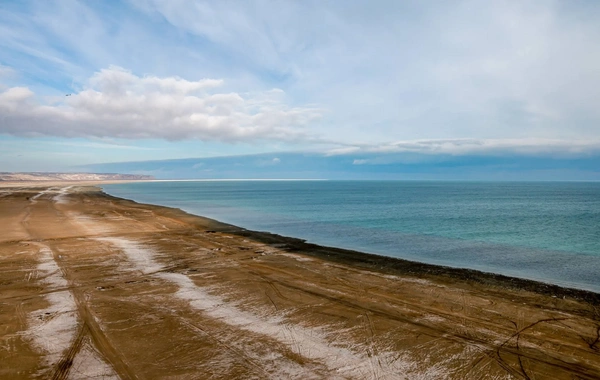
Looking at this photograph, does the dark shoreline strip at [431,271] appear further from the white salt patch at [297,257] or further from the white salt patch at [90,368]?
the white salt patch at [90,368]

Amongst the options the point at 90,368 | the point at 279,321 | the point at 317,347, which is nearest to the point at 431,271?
the point at 279,321

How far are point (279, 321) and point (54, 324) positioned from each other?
558 centimetres

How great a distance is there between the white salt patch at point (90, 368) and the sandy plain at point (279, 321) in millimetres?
22

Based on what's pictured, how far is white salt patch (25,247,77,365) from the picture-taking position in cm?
740

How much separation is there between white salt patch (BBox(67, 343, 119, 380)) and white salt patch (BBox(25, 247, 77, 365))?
455 mm

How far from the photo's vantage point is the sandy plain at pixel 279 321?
22.3ft

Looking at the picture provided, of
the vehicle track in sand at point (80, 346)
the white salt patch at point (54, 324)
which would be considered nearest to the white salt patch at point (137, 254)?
the white salt patch at point (54, 324)

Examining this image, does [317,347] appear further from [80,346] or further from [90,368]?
[80,346]

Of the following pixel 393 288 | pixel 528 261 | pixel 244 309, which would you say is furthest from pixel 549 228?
pixel 244 309

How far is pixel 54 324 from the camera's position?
8664 millimetres

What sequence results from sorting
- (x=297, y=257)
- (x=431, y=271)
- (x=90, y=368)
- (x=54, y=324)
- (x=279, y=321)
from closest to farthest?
(x=90, y=368) < (x=54, y=324) < (x=279, y=321) < (x=431, y=271) < (x=297, y=257)

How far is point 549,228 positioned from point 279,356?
35675mm

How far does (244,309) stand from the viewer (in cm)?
992

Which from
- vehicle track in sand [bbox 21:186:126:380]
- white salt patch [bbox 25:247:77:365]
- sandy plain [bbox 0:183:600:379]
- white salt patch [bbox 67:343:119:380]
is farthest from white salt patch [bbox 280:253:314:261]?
white salt patch [bbox 67:343:119:380]
